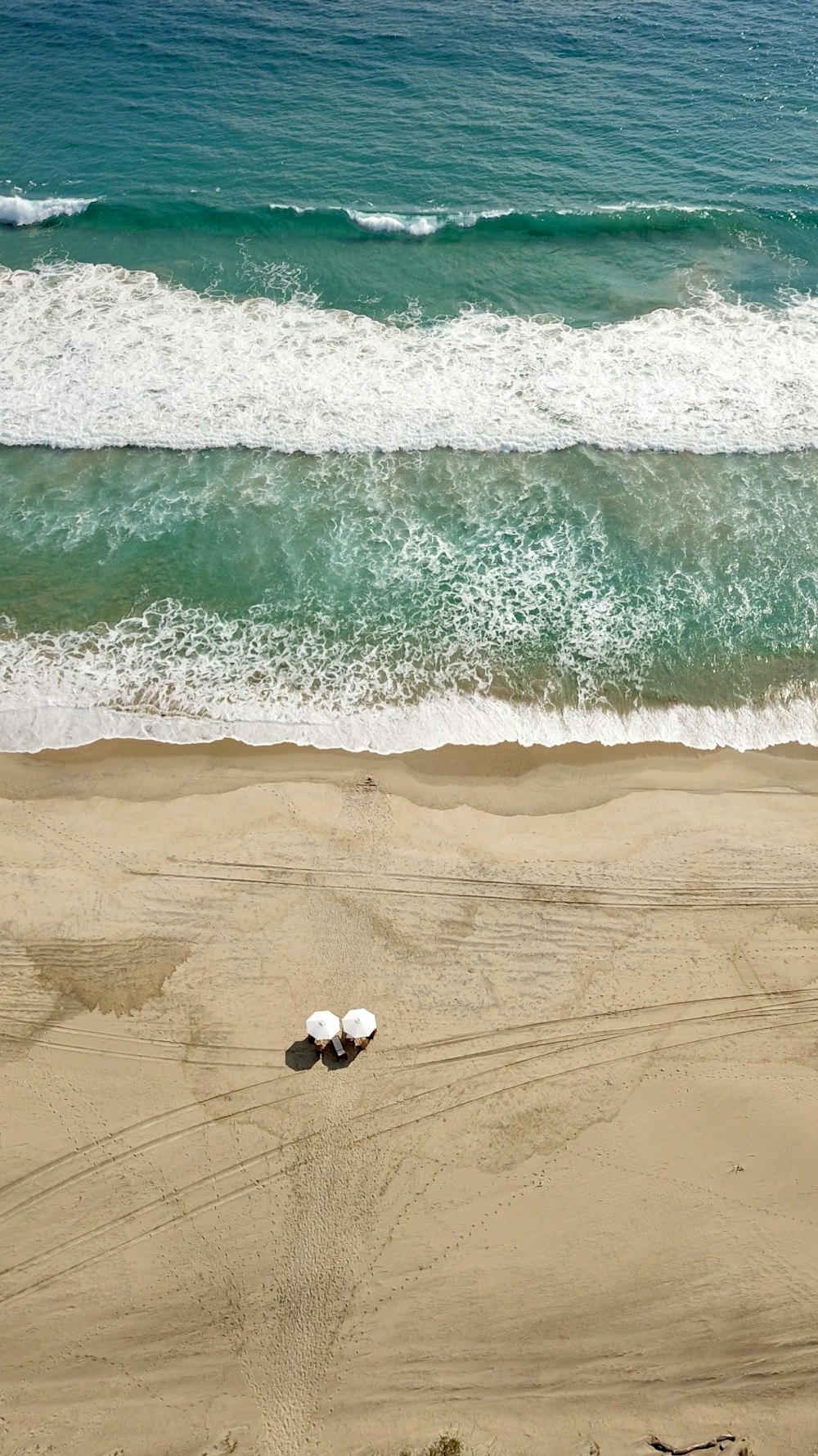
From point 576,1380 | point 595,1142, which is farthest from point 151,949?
point 576,1380

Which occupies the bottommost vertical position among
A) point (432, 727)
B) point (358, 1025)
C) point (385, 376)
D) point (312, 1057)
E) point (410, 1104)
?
point (410, 1104)

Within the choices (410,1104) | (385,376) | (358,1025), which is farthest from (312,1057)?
(385,376)

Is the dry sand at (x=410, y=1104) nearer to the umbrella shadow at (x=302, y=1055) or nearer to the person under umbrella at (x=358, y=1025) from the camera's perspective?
the umbrella shadow at (x=302, y=1055)

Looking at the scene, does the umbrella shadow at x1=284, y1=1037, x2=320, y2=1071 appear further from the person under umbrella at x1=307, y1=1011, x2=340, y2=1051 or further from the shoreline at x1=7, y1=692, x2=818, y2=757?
the shoreline at x1=7, y1=692, x2=818, y2=757

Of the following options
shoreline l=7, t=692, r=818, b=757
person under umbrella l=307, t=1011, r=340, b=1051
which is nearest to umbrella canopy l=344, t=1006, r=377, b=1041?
person under umbrella l=307, t=1011, r=340, b=1051

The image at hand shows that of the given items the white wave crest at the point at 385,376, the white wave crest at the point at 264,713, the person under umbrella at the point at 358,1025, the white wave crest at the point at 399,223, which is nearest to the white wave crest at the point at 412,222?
the white wave crest at the point at 399,223

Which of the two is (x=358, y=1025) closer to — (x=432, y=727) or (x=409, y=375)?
(x=432, y=727)

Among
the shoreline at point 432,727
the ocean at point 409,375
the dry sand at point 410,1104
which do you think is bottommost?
the dry sand at point 410,1104
